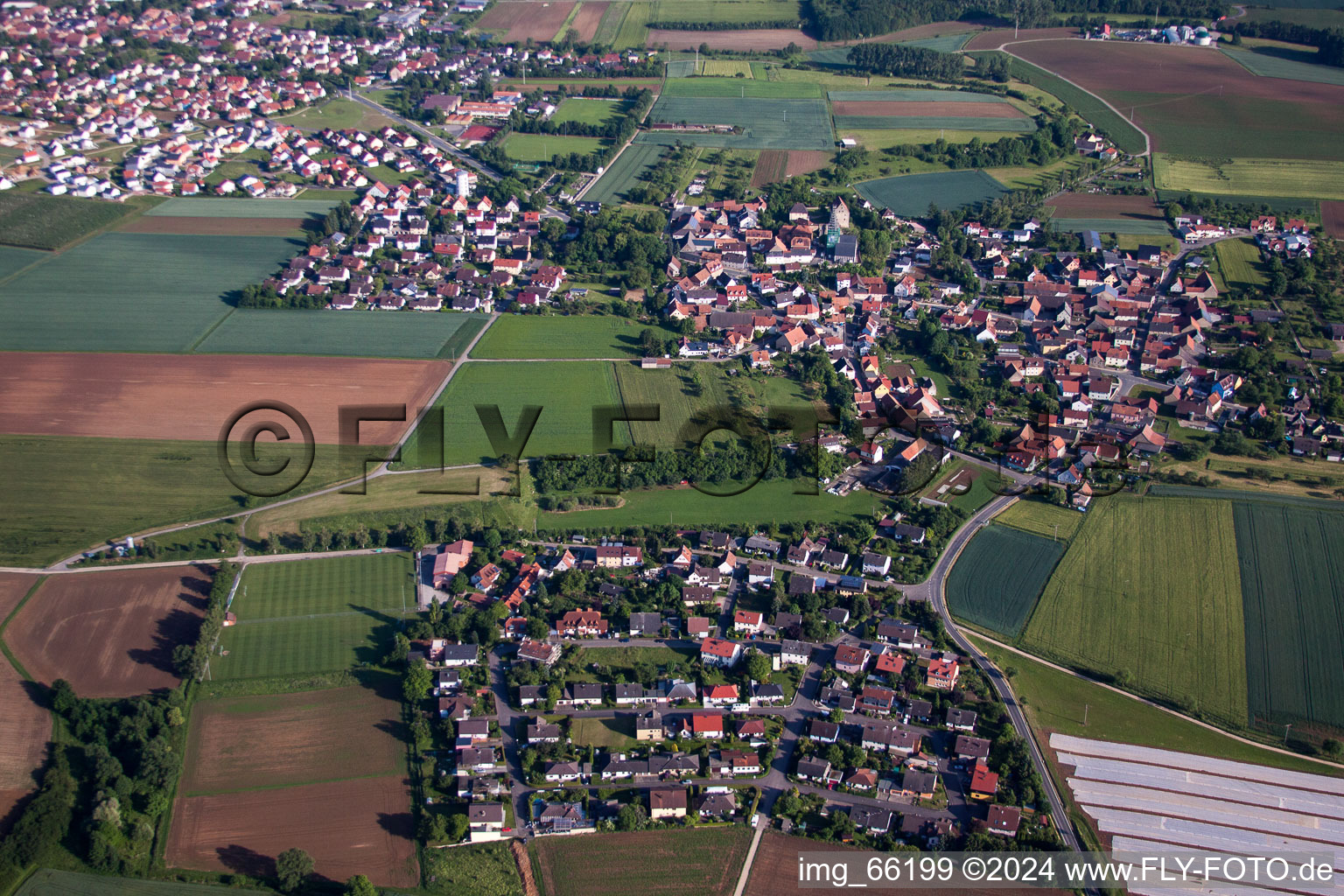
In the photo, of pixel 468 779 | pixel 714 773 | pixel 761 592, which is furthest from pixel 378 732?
pixel 761 592

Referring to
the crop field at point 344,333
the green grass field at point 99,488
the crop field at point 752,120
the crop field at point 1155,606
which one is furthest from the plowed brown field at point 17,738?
the crop field at point 752,120

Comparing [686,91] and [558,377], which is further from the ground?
[686,91]

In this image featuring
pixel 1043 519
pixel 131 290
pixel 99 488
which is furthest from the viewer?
pixel 131 290

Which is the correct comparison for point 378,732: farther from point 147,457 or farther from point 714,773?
point 147,457

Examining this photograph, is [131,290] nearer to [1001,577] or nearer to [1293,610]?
[1001,577]

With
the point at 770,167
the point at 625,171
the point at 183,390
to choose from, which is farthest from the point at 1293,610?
the point at 625,171
